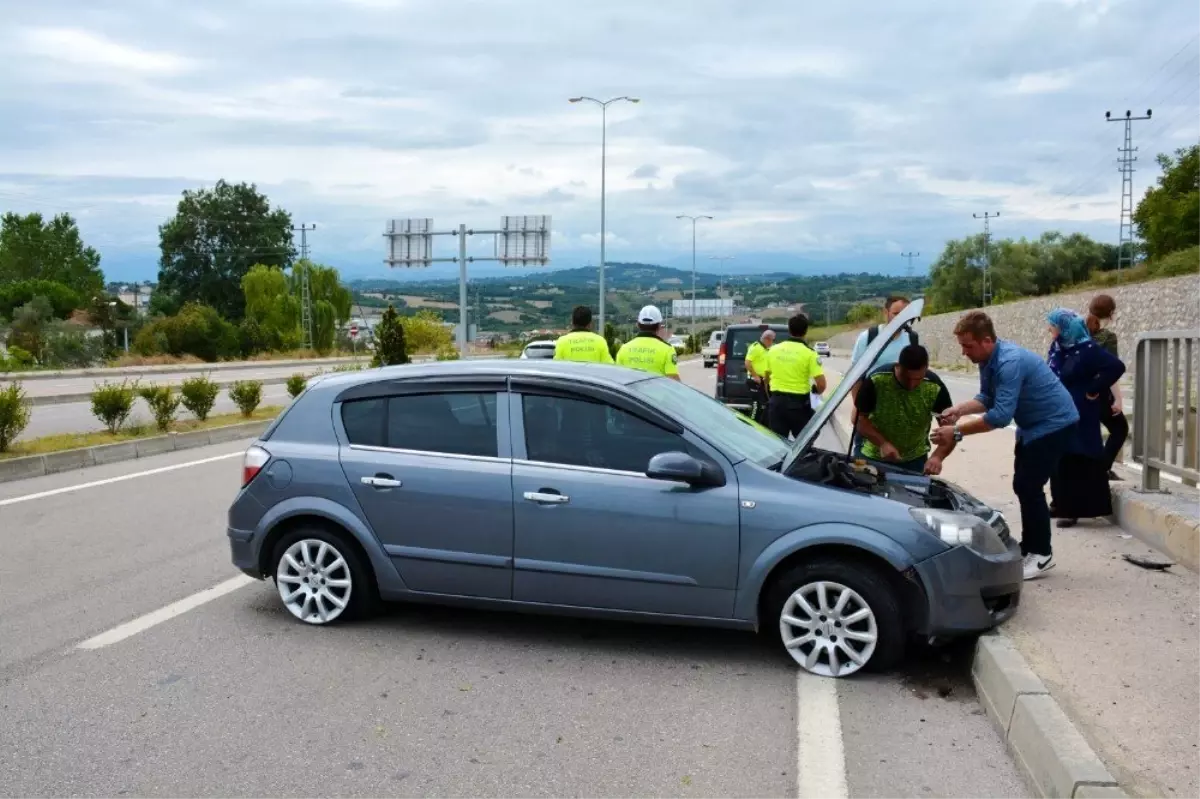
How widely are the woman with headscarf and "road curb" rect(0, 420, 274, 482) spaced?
398 inches

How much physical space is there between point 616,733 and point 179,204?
119m

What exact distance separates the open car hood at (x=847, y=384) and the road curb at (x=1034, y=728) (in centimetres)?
132

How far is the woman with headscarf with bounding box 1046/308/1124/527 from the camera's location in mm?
7848

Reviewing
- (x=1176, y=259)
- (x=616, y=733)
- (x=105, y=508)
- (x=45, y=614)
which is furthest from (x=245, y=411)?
(x=1176, y=259)

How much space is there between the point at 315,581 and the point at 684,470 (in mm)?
2294

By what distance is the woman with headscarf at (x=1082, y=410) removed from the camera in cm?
785

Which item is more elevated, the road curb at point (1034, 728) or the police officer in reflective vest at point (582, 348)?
the police officer in reflective vest at point (582, 348)

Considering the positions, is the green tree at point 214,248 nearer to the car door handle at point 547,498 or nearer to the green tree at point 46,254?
the green tree at point 46,254

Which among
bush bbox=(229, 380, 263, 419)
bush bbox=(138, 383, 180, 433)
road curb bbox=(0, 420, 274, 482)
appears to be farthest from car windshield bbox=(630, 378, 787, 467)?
bush bbox=(229, 380, 263, 419)

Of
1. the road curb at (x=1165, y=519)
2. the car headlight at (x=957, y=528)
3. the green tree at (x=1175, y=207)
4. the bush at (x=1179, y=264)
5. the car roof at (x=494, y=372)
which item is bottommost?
the road curb at (x=1165, y=519)

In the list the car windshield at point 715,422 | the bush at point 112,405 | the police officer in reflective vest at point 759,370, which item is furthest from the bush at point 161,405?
the car windshield at point 715,422

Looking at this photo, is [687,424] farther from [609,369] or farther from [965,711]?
[965,711]

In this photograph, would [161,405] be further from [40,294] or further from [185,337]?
[40,294]

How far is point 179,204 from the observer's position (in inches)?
4466
